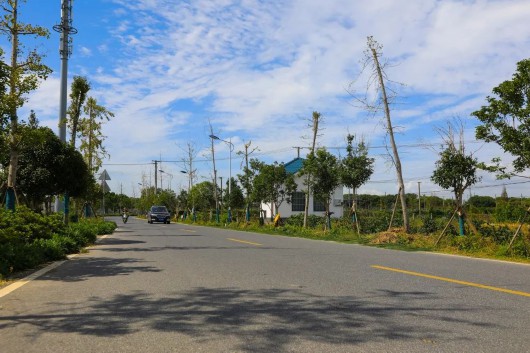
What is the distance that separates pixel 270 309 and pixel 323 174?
19550mm

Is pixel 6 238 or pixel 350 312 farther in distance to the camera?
pixel 6 238

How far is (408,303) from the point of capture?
618 centimetres

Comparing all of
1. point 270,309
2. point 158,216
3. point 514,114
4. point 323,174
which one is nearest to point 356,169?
point 323,174

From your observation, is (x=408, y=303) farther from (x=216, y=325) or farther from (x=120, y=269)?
(x=120, y=269)

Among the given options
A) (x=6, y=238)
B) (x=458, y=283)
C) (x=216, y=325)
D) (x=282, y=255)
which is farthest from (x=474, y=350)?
(x=6, y=238)

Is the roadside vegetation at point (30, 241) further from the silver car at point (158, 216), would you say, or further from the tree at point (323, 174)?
the silver car at point (158, 216)

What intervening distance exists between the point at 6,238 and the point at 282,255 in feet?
21.8

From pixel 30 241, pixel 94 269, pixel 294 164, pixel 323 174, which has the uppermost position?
pixel 294 164

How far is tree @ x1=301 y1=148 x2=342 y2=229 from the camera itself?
2498cm

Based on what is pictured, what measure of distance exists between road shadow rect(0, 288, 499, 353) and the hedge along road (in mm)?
13

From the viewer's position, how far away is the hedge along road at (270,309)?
4.52 metres

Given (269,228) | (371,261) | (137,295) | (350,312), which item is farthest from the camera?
(269,228)

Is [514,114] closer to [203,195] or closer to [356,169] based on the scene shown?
[356,169]

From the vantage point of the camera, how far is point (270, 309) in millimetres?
5871
